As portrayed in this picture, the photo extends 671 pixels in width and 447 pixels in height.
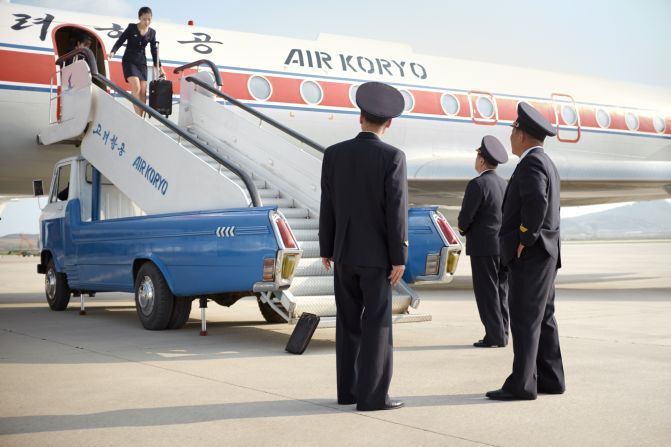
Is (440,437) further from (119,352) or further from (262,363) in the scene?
(119,352)

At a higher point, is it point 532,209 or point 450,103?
point 450,103

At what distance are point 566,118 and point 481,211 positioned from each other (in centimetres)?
1016

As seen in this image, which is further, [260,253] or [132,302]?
[132,302]

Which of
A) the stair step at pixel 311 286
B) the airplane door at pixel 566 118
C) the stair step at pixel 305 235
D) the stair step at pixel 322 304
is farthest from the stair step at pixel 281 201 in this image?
the airplane door at pixel 566 118

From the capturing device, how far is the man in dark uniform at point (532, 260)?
4750 mm

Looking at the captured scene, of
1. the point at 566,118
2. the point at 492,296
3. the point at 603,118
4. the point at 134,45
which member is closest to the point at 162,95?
the point at 134,45

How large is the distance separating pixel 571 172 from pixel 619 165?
96 centimetres

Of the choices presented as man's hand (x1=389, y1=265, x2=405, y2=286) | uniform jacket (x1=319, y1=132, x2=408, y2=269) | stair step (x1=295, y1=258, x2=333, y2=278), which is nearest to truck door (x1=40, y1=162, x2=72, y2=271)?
stair step (x1=295, y1=258, x2=333, y2=278)

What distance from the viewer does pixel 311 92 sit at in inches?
526

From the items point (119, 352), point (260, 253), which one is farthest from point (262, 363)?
point (119, 352)

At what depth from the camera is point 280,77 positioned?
42.9 ft

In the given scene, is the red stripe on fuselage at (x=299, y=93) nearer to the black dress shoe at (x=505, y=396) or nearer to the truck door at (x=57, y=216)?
the truck door at (x=57, y=216)

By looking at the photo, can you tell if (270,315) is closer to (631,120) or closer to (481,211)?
(481,211)

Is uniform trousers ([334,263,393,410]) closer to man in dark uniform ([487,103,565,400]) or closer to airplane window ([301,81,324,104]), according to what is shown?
man in dark uniform ([487,103,565,400])
